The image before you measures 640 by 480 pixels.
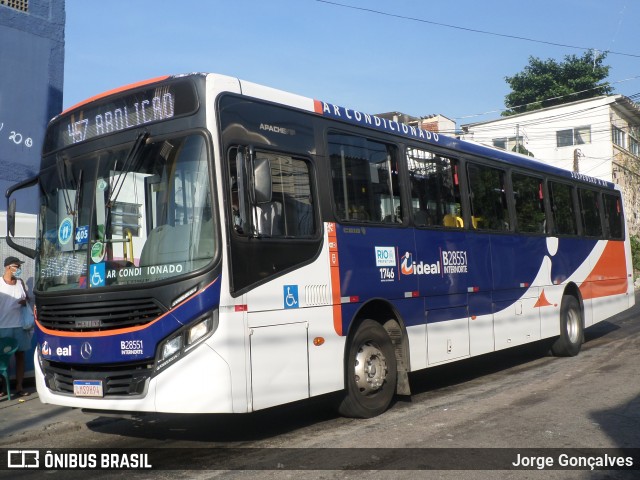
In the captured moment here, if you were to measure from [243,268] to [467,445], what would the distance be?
2558mm

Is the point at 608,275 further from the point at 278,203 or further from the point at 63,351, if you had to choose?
the point at 63,351

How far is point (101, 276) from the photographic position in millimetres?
6324

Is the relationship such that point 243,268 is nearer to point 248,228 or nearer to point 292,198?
point 248,228

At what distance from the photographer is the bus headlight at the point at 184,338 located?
5.94 m

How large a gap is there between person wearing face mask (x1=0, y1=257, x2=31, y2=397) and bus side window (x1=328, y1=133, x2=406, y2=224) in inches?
198

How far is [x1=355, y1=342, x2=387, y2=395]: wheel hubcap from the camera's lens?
7652 millimetres

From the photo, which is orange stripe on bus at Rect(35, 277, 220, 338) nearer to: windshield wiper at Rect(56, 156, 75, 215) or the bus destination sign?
windshield wiper at Rect(56, 156, 75, 215)

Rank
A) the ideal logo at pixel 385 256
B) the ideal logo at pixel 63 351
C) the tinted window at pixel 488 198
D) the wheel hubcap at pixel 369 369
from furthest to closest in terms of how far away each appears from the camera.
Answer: the tinted window at pixel 488 198
the ideal logo at pixel 385 256
the wheel hubcap at pixel 369 369
the ideal logo at pixel 63 351

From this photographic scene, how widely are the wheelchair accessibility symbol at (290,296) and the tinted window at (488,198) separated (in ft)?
13.6

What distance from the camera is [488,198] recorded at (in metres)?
10.6

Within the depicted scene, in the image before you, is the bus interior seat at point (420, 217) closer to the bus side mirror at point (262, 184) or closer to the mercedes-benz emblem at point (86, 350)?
the bus side mirror at point (262, 184)

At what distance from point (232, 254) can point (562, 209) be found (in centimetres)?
878

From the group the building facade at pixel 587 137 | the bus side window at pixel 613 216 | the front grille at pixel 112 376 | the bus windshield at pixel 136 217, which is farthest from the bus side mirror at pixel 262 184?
the building facade at pixel 587 137

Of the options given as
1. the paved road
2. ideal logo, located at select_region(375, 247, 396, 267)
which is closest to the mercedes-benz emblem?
the paved road
